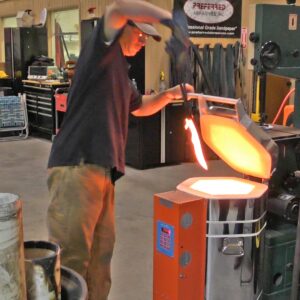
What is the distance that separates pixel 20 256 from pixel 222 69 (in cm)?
566

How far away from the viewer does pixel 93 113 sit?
191 centimetres

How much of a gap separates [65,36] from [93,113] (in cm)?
876

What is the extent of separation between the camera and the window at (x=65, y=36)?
970cm

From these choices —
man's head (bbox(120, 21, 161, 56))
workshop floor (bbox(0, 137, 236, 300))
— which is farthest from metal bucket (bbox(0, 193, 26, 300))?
workshop floor (bbox(0, 137, 236, 300))

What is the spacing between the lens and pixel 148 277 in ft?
10.5

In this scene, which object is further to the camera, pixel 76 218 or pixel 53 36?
pixel 53 36

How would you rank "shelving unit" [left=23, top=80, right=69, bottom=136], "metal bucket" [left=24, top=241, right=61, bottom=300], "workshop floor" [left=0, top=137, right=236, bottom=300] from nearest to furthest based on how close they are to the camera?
"metal bucket" [left=24, top=241, right=61, bottom=300] → "workshop floor" [left=0, top=137, right=236, bottom=300] → "shelving unit" [left=23, top=80, right=69, bottom=136]

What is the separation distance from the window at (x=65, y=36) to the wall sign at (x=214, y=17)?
11.7 ft

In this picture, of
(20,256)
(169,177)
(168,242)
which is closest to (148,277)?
(168,242)

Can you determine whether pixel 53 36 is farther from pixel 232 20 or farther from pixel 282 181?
pixel 282 181

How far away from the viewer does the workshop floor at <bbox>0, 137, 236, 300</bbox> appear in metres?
3.21

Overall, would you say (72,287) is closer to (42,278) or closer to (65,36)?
(42,278)

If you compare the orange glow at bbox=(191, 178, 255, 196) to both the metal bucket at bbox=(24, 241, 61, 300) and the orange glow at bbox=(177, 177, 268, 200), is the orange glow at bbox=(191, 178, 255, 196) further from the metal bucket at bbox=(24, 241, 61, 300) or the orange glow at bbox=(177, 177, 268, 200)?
the metal bucket at bbox=(24, 241, 61, 300)

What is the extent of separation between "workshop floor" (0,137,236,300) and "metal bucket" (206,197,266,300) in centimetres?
86
